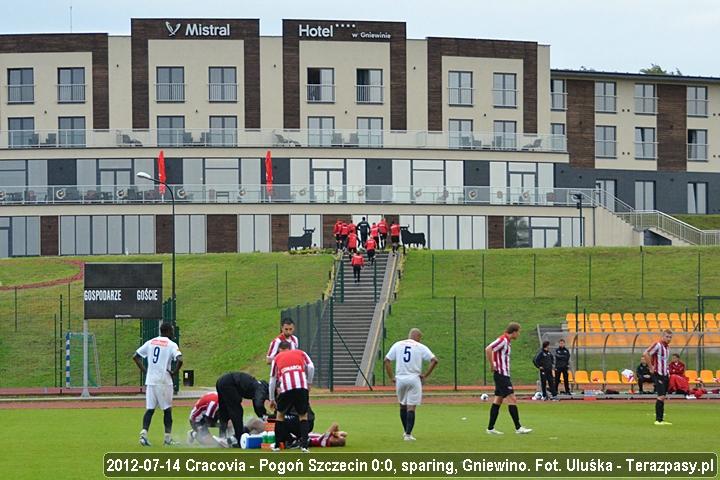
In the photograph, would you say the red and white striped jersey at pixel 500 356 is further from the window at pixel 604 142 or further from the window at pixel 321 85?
the window at pixel 604 142

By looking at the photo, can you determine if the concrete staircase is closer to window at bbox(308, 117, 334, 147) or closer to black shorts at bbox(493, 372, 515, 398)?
window at bbox(308, 117, 334, 147)

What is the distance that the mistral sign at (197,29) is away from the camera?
77.4 metres

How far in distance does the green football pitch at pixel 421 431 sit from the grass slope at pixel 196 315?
1479cm

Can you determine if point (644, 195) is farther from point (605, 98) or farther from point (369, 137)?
point (369, 137)

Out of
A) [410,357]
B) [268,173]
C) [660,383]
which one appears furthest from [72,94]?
[410,357]

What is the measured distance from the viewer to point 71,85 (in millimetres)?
77688

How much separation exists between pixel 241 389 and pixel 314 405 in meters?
14.3

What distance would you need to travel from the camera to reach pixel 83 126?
255 feet

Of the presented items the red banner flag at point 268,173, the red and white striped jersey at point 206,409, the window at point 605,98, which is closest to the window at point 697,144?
the window at point 605,98

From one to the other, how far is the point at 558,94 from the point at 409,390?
66482 millimetres

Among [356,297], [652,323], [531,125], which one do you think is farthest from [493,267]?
[531,125]

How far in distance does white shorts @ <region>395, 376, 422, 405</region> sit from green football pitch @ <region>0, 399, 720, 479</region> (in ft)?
2.14

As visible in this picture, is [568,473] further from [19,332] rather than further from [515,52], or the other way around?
[515,52]
